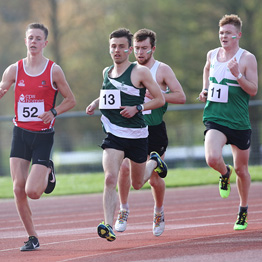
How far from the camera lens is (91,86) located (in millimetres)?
33062

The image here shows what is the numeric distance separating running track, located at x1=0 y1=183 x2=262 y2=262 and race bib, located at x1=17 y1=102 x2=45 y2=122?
54.5 inches

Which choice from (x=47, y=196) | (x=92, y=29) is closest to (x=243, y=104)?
(x=47, y=196)

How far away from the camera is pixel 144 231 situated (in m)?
9.02

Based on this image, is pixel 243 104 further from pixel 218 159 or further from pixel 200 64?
pixel 200 64

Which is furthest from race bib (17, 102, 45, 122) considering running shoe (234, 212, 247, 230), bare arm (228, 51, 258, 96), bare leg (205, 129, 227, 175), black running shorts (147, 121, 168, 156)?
running shoe (234, 212, 247, 230)

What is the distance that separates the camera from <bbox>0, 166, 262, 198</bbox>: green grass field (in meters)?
15.5

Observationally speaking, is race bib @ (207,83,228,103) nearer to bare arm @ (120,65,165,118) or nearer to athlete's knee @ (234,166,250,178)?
athlete's knee @ (234,166,250,178)

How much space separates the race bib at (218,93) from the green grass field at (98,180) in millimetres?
7182

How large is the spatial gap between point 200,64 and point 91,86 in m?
5.59

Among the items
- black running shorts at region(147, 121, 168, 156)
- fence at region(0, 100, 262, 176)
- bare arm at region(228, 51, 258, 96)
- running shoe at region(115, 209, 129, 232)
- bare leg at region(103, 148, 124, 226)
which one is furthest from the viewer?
fence at region(0, 100, 262, 176)

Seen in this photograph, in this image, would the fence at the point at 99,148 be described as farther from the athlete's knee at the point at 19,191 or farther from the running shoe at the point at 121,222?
the athlete's knee at the point at 19,191

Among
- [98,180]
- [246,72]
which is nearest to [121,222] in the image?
[246,72]

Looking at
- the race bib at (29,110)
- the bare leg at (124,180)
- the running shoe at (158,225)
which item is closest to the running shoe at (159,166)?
the bare leg at (124,180)

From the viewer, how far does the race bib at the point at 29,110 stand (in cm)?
768
